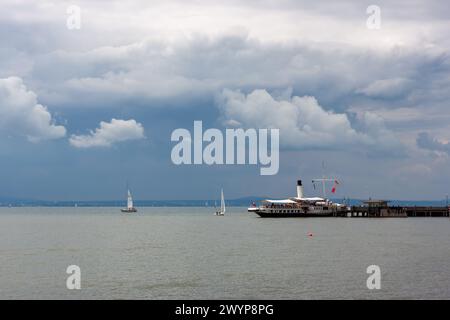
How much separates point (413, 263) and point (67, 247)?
5189 centimetres

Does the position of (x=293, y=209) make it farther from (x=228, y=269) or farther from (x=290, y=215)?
(x=228, y=269)

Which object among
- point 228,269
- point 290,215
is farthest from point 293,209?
point 228,269

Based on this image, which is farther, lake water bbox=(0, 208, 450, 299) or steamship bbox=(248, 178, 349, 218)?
steamship bbox=(248, 178, 349, 218)

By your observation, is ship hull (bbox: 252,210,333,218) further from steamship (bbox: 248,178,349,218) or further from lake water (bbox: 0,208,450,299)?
lake water (bbox: 0,208,450,299)

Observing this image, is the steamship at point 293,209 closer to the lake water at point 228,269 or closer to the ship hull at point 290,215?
the ship hull at point 290,215

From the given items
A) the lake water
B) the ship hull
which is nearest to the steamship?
the ship hull

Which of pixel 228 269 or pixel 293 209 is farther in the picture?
pixel 293 209

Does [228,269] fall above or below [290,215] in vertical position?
below

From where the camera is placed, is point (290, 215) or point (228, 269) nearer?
point (228, 269)

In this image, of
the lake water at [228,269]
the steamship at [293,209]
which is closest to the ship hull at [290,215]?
the steamship at [293,209]
